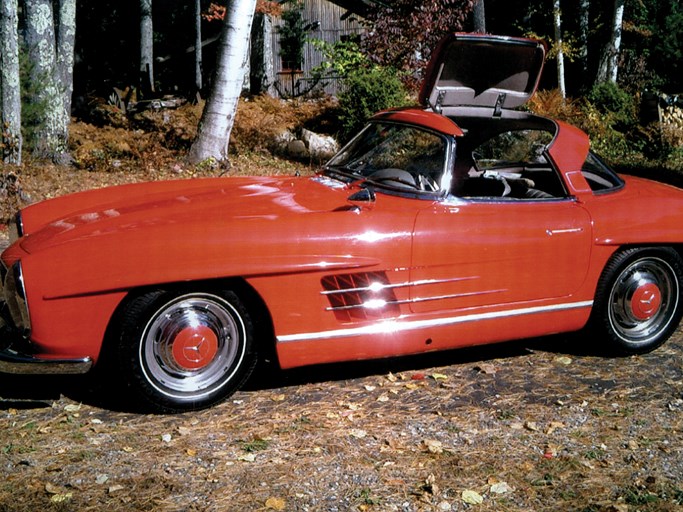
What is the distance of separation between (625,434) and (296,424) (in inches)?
65.6

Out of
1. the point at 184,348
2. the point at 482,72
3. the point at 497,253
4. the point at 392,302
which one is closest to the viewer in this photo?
the point at 184,348

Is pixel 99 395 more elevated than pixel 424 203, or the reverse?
pixel 424 203

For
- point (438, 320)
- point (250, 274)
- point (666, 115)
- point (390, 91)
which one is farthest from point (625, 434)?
point (666, 115)

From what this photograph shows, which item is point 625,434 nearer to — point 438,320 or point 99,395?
point 438,320

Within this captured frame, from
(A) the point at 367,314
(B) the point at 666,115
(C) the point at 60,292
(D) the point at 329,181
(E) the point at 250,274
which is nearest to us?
(C) the point at 60,292

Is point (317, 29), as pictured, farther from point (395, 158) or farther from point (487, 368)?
point (487, 368)

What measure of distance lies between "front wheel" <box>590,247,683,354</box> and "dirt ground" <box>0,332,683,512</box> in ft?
0.86

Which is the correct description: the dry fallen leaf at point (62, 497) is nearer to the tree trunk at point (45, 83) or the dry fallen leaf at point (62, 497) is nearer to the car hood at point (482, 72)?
the car hood at point (482, 72)

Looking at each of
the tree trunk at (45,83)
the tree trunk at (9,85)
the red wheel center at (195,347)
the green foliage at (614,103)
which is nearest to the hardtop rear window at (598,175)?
the red wheel center at (195,347)

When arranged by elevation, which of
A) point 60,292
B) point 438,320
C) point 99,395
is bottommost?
point 99,395

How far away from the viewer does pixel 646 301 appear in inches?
194

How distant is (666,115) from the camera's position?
52.7 feet

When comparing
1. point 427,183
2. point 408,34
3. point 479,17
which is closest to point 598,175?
point 427,183

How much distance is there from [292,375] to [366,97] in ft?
32.4
